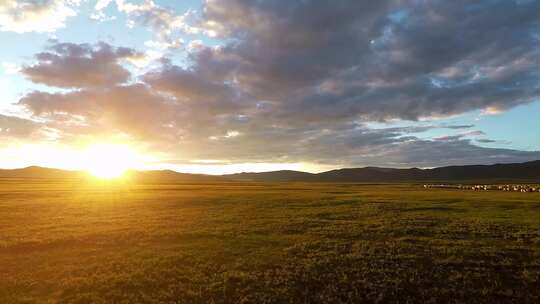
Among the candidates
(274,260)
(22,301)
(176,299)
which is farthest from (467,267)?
(22,301)

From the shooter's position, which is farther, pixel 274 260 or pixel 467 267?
pixel 274 260

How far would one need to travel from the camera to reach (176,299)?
15.5 meters

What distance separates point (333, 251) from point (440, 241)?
27.1 feet

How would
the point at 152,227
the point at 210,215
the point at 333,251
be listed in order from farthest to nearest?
the point at 210,215
the point at 152,227
the point at 333,251

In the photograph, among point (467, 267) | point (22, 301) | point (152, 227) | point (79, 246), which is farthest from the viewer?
point (152, 227)

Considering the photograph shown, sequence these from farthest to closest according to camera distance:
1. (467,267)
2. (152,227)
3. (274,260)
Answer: (152,227) < (274,260) < (467,267)

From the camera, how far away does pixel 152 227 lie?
32.7m

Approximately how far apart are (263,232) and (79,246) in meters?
13.2

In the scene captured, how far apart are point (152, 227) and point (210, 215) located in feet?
30.7

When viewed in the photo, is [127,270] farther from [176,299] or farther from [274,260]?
[274,260]

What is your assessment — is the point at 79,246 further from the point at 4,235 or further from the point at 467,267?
the point at 467,267

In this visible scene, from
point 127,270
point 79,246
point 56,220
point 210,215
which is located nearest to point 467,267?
point 127,270

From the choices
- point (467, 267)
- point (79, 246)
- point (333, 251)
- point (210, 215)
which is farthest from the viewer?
point (210, 215)

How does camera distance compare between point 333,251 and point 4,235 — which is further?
point 4,235
